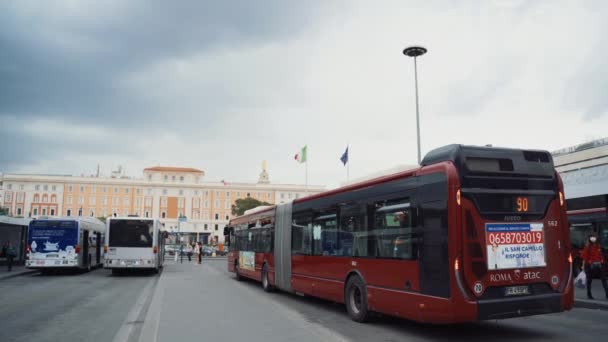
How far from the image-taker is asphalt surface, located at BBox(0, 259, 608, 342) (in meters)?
8.54

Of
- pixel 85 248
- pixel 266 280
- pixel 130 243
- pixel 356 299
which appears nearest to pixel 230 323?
pixel 356 299

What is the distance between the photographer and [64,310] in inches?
464

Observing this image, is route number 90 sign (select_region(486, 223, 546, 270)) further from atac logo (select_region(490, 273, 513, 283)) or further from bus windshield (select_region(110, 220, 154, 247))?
bus windshield (select_region(110, 220, 154, 247))

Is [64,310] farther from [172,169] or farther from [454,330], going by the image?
[172,169]

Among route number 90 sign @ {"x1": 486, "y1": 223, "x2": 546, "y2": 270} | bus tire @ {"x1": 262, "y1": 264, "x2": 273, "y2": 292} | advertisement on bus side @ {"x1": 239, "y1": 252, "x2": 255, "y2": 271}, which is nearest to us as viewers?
route number 90 sign @ {"x1": 486, "y1": 223, "x2": 546, "y2": 270}

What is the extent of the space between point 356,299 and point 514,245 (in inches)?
149

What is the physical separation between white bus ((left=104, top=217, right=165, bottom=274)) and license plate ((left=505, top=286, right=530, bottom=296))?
61.0 ft

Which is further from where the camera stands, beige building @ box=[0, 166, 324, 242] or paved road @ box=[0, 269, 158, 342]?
beige building @ box=[0, 166, 324, 242]

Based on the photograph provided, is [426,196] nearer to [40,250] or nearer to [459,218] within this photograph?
[459,218]

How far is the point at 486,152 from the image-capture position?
26.7ft

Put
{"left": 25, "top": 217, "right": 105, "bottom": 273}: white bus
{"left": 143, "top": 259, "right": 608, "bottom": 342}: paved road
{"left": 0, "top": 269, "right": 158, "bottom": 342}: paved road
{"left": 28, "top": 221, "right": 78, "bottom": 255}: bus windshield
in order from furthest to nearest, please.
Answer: {"left": 28, "top": 221, "right": 78, "bottom": 255}: bus windshield < {"left": 25, "top": 217, "right": 105, "bottom": 273}: white bus < {"left": 0, "top": 269, "right": 158, "bottom": 342}: paved road < {"left": 143, "top": 259, "right": 608, "bottom": 342}: paved road

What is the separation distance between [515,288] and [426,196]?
77.2 inches

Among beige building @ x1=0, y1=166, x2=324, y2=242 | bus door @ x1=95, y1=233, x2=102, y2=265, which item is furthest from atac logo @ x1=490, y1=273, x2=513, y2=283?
beige building @ x1=0, y1=166, x2=324, y2=242

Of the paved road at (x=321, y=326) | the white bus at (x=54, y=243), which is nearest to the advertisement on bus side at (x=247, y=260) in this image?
the paved road at (x=321, y=326)
